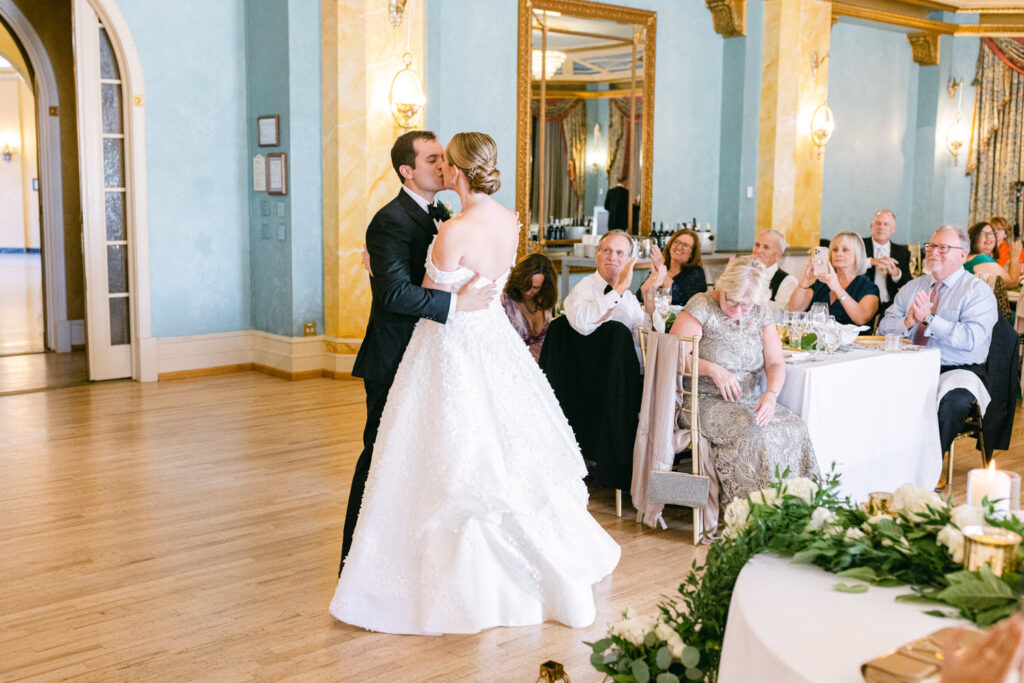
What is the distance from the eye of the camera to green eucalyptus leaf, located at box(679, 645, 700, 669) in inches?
83.5

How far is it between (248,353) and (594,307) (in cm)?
475

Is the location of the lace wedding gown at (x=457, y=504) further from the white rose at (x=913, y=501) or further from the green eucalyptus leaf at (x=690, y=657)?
the white rose at (x=913, y=501)

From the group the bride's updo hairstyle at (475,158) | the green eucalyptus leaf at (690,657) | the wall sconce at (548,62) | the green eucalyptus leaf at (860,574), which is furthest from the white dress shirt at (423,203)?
the wall sconce at (548,62)

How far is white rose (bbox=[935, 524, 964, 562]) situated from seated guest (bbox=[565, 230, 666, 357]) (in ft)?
9.55

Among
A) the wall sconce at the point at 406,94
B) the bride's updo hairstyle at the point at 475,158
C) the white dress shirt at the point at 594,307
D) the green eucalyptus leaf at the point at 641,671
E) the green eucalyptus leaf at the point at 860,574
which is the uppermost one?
the wall sconce at the point at 406,94

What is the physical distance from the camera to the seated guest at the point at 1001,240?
8977 millimetres

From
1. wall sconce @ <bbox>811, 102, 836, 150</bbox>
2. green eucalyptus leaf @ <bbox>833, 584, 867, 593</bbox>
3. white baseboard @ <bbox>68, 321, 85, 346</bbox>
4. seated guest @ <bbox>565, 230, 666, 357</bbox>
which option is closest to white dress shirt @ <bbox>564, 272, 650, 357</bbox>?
seated guest @ <bbox>565, 230, 666, 357</bbox>

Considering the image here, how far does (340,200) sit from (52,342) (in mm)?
3399

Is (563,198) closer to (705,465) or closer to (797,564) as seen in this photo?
(705,465)

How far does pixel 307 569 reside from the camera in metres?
4.05

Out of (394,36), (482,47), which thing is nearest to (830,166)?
(482,47)

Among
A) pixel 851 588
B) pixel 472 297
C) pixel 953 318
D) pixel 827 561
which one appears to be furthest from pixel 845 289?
pixel 851 588

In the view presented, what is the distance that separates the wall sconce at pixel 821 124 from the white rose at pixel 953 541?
9.69 m

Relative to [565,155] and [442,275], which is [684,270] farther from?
[442,275]
